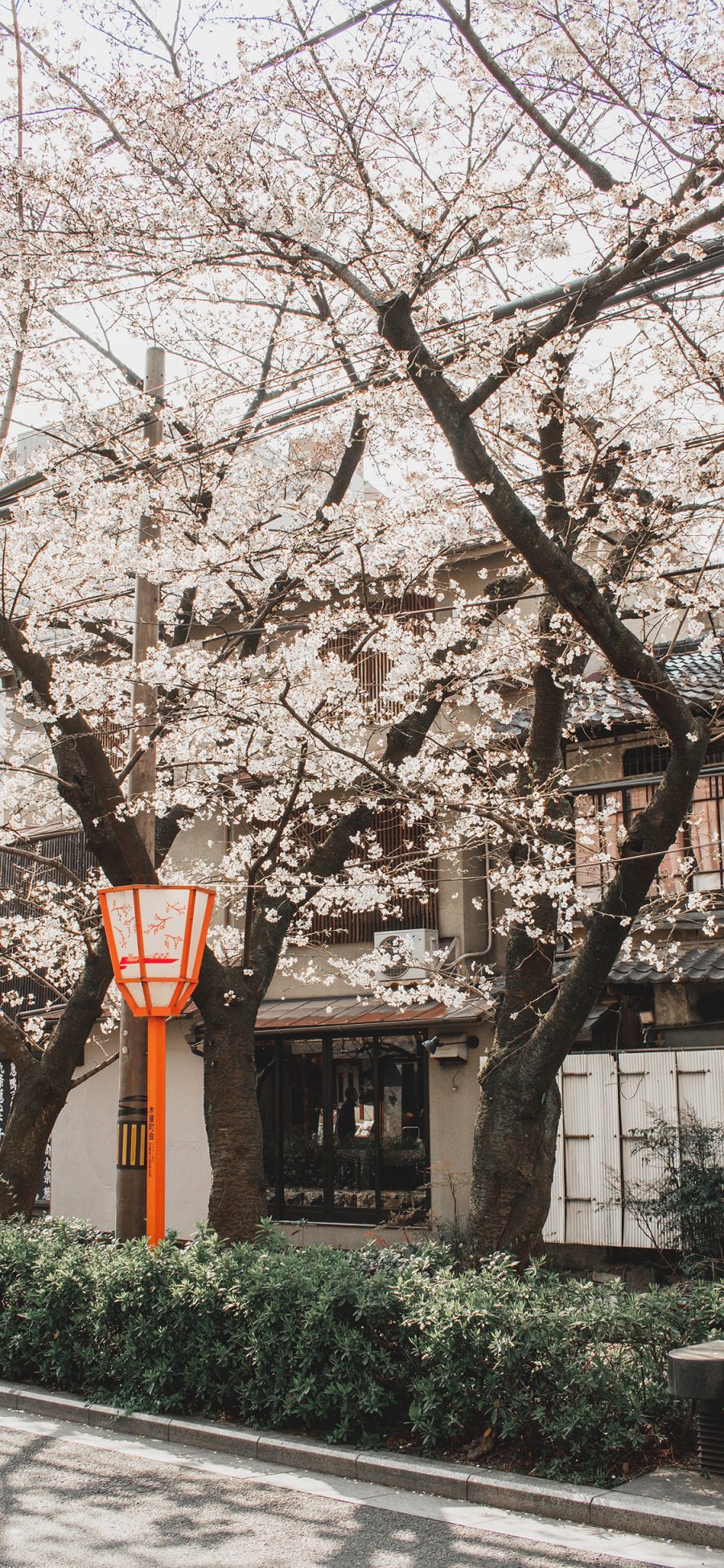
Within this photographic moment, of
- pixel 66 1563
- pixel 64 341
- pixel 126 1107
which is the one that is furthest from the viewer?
pixel 64 341

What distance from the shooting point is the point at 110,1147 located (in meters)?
22.0

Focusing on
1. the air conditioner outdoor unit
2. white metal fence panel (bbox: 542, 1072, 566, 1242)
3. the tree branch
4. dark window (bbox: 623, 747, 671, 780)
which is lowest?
white metal fence panel (bbox: 542, 1072, 566, 1242)

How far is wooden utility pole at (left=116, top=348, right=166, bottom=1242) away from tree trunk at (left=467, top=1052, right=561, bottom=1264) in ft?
8.45

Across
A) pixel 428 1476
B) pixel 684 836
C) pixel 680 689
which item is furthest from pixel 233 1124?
pixel 684 836

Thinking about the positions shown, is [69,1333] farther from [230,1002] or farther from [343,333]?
[343,333]

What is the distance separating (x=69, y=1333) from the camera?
908cm

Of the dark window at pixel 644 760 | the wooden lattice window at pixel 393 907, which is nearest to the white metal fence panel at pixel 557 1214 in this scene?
Result: the wooden lattice window at pixel 393 907

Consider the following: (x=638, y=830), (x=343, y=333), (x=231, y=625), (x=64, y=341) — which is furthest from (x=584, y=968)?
(x=231, y=625)

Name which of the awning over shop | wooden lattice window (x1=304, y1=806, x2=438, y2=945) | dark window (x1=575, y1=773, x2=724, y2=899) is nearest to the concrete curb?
the awning over shop

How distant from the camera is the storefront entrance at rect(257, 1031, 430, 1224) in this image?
1825 centimetres

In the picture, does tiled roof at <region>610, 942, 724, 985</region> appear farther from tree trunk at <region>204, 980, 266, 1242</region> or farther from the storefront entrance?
tree trunk at <region>204, 980, 266, 1242</region>

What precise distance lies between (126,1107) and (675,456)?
22.0 ft

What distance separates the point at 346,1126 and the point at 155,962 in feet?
35.5

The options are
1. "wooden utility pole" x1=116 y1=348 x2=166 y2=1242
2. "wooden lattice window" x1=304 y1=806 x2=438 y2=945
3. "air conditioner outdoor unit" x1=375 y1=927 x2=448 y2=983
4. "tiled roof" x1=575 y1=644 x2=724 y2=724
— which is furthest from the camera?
"wooden lattice window" x1=304 y1=806 x2=438 y2=945
